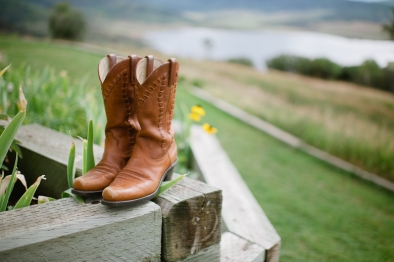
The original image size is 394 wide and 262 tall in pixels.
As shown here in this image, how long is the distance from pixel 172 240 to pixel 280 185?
2.10 m

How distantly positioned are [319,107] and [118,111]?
4.45 meters

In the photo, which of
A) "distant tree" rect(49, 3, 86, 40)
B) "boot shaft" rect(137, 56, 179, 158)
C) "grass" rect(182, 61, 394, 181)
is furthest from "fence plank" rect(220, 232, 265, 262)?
"distant tree" rect(49, 3, 86, 40)

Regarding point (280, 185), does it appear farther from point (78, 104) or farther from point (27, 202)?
point (27, 202)

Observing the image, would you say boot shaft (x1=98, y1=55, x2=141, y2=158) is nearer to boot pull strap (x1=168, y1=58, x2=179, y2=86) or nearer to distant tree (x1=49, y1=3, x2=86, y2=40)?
boot pull strap (x1=168, y1=58, x2=179, y2=86)

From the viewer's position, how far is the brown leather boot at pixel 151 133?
1018mm

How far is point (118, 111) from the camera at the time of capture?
1.17 m

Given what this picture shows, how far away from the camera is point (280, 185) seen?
2904 millimetres

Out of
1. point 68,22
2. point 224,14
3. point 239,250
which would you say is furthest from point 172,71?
point 224,14

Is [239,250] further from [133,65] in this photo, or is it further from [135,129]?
[133,65]

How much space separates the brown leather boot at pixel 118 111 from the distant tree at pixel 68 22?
134 inches

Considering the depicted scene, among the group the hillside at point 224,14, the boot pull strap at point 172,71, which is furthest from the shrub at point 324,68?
the boot pull strap at point 172,71

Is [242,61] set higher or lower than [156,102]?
higher

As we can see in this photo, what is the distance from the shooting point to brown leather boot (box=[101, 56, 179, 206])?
102cm

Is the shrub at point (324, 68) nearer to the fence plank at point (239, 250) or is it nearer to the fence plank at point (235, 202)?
the fence plank at point (235, 202)
